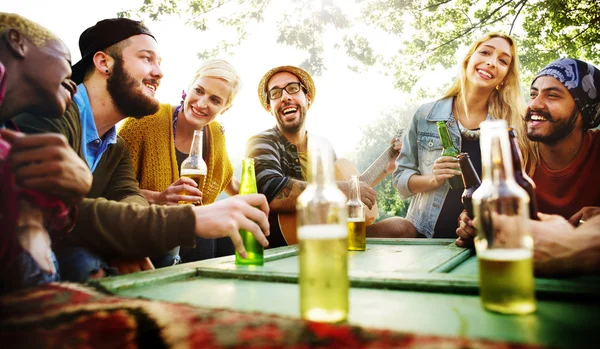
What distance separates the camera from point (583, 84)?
2605 millimetres

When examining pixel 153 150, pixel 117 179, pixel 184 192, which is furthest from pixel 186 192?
pixel 153 150

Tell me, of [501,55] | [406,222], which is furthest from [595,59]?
[406,222]

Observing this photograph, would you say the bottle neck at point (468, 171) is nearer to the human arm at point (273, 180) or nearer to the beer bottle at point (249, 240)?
the beer bottle at point (249, 240)

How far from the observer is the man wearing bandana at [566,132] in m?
2.56

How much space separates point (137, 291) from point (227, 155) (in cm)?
231

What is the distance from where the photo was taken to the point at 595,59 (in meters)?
5.70

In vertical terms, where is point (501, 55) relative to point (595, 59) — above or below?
below

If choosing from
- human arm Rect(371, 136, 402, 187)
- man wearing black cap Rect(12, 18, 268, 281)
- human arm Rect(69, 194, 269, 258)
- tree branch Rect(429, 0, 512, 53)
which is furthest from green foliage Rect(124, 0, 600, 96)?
human arm Rect(69, 194, 269, 258)

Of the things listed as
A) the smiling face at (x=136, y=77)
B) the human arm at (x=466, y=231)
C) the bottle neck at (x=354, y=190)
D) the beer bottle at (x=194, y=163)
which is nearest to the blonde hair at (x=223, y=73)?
the smiling face at (x=136, y=77)

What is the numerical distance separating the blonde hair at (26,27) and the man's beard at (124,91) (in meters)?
0.86

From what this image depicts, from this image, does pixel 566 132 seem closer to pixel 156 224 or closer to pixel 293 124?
pixel 293 124

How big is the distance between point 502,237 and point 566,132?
7.79 feet

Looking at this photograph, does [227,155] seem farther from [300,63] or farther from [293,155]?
[300,63]

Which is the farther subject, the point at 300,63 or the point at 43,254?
the point at 300,63
